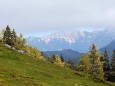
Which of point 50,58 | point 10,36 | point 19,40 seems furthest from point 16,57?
point 50,58

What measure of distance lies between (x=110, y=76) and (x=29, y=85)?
310 feet

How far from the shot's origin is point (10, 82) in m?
40.4

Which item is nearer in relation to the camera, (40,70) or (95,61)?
(40,70)

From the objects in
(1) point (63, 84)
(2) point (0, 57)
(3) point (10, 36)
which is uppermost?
(3) point (10, 36)

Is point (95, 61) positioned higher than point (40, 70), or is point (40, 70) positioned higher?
point (95, 61)

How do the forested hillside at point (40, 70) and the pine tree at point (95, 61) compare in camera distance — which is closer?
the forested hillside at point (40, 70)

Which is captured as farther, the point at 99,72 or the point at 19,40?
the point at 19,40

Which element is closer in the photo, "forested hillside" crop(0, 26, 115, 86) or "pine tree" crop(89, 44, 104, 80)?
"forested hillside" crop(0, 26, 115, 86)

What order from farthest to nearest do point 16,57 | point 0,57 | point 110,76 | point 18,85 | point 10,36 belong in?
point 110,76 → point 10,36 → point 16,57 → point 0,57 → point 18,85

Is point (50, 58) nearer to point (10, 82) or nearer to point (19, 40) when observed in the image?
point (19, 40)

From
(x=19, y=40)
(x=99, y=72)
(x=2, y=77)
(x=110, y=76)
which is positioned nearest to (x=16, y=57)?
(x=2, y=77)

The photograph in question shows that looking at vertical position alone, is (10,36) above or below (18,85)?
above

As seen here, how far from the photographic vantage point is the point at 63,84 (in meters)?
54.2

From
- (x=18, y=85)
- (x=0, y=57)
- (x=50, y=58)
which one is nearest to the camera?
(x=18, y=85)
